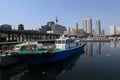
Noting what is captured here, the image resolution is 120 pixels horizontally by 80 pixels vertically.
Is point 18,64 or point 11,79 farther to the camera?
point 18,64

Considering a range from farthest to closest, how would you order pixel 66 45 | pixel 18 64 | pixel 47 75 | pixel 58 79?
pixel 66 45
pixel 18 64
pixel 47 75
pixel 58 79

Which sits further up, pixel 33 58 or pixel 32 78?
pixel 33 58

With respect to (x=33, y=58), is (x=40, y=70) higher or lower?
lower

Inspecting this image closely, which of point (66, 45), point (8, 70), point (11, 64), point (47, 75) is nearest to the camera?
point (47, 75)

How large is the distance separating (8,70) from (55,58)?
9.46 metres

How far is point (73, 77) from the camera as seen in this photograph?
28.4 meters

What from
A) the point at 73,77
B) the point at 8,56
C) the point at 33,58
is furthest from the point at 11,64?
the point at 73,77

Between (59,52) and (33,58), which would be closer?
(33,58)

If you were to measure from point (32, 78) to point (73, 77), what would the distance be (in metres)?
6.67

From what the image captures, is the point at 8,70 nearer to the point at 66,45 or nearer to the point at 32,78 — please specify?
the point at 32,78

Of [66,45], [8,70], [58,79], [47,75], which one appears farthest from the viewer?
[66,45]

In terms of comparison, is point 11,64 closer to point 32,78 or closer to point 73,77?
point 32,78

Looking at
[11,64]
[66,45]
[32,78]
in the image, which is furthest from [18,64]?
[66,45]

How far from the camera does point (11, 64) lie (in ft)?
116
